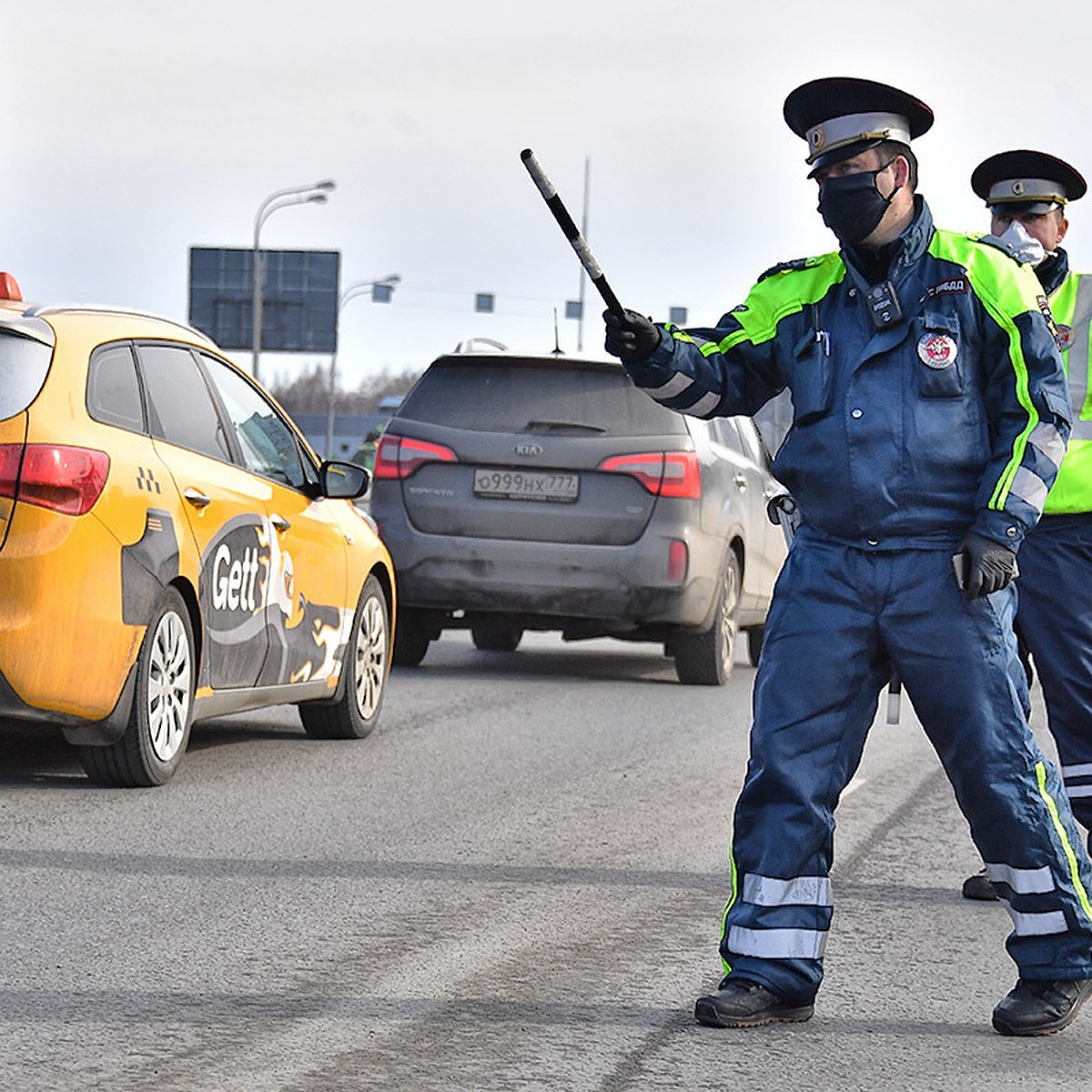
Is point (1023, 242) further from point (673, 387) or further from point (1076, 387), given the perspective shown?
point (673, 387)

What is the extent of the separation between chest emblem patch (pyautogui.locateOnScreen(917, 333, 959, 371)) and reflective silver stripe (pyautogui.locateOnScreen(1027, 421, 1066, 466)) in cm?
24

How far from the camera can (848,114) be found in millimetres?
5023

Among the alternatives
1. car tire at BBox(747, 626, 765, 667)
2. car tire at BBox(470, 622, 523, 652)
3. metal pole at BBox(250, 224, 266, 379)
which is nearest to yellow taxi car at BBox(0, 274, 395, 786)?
car tire at BBox(470, 622, 523, 652)

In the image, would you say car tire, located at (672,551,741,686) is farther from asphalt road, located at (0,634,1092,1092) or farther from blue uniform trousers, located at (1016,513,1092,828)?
blue uniform trousers, located at (1016,513,1092,828)

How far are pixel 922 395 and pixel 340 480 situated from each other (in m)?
4.99

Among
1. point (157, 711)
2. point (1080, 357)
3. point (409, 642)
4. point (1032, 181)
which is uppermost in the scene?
point (1032, 181)

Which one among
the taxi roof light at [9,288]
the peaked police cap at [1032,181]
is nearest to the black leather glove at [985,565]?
the peaked police cap at [1032,181]

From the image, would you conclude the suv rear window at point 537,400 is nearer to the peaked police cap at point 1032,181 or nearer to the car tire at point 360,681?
the car tire at point 360,681

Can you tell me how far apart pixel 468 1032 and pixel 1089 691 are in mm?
2308

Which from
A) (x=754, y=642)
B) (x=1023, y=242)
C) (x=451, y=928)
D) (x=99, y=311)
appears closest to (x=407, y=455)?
(x=754, y=642)

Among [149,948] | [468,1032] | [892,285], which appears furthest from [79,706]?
[892,285]

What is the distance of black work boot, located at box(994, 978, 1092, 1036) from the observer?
491cm

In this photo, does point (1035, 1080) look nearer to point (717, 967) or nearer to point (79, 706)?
point (717, 967)

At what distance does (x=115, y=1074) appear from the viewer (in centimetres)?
432
